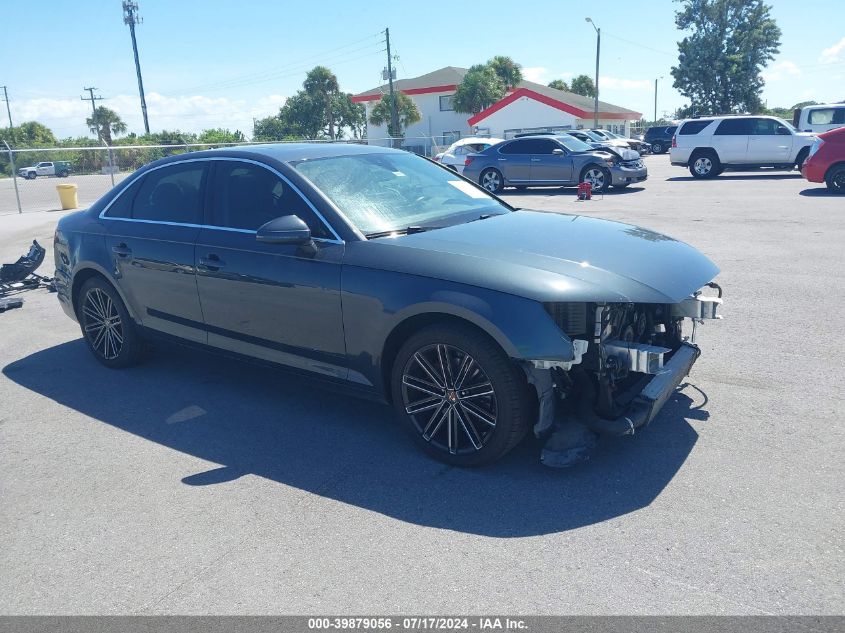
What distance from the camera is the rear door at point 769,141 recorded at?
2184 cm

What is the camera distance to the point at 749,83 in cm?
6762

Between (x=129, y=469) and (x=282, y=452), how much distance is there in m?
0.87

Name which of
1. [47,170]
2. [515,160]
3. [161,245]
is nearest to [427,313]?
[161,245]

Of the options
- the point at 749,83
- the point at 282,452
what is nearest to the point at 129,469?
the point at 282,452

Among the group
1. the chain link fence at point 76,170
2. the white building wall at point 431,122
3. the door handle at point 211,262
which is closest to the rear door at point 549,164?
the chain link fence at point 76,170

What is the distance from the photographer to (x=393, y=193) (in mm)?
4777

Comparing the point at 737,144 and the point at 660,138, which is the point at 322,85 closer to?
the point at 660,138

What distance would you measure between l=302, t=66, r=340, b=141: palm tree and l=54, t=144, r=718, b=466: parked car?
61.1m

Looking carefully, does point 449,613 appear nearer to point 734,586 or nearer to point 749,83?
point 734,586

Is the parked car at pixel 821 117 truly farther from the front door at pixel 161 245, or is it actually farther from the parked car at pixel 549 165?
the front door at pixel 161 245

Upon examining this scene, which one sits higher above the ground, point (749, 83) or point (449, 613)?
point (749, 83)

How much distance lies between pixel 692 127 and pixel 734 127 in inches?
52.8

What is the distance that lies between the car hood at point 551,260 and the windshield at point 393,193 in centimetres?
23

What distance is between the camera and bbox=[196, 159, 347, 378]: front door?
429 centimetres
